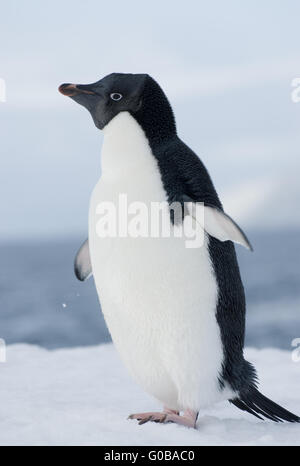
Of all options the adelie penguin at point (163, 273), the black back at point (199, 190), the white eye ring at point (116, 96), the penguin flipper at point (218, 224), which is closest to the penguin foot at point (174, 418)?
the adelie penguin at point (163, 273)

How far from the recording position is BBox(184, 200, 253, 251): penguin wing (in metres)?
1.90

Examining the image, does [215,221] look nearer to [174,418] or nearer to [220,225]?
[220,225]

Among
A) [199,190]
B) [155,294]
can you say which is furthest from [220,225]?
[155,294]

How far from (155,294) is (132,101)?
23.6 inches

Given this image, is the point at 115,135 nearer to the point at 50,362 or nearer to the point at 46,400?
the point at 46,400

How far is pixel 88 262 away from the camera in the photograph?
2352 mm

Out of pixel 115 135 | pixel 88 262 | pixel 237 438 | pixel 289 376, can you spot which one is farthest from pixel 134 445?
pixel 289 376

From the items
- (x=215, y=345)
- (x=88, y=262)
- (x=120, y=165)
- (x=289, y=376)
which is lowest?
(x=289, y=376)

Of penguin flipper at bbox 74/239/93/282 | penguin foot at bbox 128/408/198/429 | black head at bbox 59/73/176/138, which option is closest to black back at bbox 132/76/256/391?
black head at bbox 59/73/176/138

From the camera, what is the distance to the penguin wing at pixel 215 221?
6.25 ft

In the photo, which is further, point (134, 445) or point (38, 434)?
point (38, 434)

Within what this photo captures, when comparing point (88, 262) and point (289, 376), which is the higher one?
Result: point (88, 262)

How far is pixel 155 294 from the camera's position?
1939 millimetres

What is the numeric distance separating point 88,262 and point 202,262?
554 mm
